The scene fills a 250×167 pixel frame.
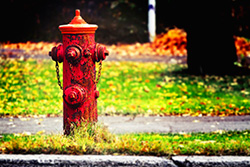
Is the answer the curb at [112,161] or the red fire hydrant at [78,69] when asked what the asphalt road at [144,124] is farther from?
the curb at [112,161]

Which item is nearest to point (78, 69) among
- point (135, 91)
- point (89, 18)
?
point (135, 91)

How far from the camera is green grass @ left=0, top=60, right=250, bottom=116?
7.10 m

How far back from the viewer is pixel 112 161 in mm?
4172

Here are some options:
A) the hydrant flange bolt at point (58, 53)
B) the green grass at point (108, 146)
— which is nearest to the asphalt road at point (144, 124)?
the green grass at point (108, 146)

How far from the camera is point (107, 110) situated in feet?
23.0

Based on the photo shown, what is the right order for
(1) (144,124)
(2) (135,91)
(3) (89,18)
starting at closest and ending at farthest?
1. (1) (144,124)
2. (2) (135,91)
3. (3) (89,18)

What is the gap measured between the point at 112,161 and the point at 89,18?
13163 mm

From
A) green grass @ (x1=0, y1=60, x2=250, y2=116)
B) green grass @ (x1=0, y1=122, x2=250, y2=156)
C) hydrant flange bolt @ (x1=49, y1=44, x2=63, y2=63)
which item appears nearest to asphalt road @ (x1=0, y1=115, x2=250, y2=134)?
green grass @ (x1=0, y1=60, x2=250, y2=116)

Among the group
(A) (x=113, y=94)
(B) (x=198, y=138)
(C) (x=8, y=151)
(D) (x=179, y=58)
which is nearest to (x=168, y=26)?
(D) (x=179, y=58)

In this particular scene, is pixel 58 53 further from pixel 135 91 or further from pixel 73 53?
pixel 135 91

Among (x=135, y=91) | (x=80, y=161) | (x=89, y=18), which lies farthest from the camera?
(x=89, y=18)

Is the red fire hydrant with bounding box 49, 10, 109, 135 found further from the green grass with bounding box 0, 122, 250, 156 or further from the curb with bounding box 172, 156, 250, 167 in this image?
the curb with bounding box 172, 156, 250, 167

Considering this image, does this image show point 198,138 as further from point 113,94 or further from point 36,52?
point 36,52

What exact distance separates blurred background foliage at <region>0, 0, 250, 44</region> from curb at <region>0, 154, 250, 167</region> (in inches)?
441
